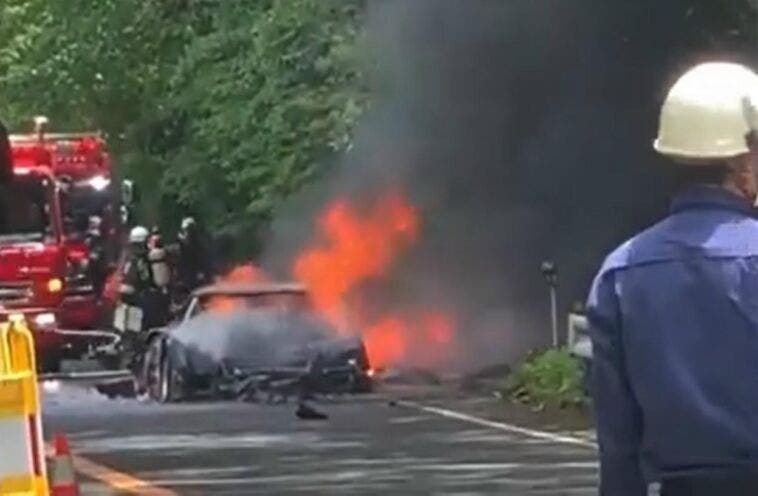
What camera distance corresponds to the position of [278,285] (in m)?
25.8

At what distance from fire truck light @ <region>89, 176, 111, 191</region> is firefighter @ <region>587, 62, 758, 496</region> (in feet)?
98.8

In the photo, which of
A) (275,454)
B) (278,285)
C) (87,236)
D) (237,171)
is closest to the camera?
(275,454)

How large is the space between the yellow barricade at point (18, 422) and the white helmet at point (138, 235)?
85.0 ft

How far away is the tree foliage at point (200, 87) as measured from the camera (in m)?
31.1

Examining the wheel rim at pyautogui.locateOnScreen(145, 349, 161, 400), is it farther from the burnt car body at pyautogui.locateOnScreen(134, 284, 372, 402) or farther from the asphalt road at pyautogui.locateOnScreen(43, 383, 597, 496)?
the asphalt road at pyautogui.locateOnScreen(43, 383, 597, 496)

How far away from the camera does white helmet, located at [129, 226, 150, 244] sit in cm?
3534

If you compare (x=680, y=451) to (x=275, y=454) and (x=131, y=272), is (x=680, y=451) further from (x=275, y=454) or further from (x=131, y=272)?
(x=131, y=272)

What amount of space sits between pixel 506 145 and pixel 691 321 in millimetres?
26373

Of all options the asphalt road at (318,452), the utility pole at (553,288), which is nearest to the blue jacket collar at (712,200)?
the asphalt road at (318,452)

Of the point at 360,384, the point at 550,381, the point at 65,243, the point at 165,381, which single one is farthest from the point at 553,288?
the point at 65,243

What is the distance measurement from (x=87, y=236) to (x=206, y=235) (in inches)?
71.4

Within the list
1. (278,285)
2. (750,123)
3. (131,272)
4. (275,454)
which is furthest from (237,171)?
(750,123)

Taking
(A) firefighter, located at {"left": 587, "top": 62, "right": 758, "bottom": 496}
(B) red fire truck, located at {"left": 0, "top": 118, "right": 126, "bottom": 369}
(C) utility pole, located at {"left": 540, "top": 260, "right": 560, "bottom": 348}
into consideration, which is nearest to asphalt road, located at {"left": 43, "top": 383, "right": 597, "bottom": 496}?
(C) utility pole, located at {"left": 540, "top": 260, "right": 560, "bottom": 348}

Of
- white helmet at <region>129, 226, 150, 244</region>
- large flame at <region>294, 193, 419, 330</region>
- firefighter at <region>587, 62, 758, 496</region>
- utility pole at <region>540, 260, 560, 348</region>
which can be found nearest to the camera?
firefighter at <region>587, 62, 758, 496</region>
